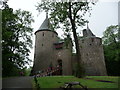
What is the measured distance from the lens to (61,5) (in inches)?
723

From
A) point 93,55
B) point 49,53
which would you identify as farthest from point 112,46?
point 49,53

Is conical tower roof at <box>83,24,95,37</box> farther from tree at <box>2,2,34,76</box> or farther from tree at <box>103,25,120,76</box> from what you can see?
tree at <box>2,2,34,76</box>

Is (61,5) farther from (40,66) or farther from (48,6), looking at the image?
(40,66)

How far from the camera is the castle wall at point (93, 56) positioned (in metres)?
29.8

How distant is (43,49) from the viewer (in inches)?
1250

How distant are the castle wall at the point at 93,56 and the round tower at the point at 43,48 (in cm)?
710

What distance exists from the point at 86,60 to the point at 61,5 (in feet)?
53.2

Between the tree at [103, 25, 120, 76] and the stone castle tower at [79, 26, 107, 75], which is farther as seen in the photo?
the tree at [103, 25, 120, 76]

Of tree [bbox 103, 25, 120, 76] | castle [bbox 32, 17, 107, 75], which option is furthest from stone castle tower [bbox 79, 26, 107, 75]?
tree [bbox 103, 25, 120, 76]

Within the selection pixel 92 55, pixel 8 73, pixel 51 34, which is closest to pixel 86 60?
pixel 92 55

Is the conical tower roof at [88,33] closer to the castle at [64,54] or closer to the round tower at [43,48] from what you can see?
Result: the castle at [64,54]

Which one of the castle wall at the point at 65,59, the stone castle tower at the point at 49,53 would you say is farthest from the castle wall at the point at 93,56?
the stone castle tower at the point at 49,53

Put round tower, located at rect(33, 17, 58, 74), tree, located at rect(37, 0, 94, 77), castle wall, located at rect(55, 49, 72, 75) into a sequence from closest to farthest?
tree, located at rect(37, 0, 94, 77) → castle wall, located at rect(55, 49, 72, 75) → round tower, located at rect(33, 17, 58, 74)

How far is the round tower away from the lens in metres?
30.7
